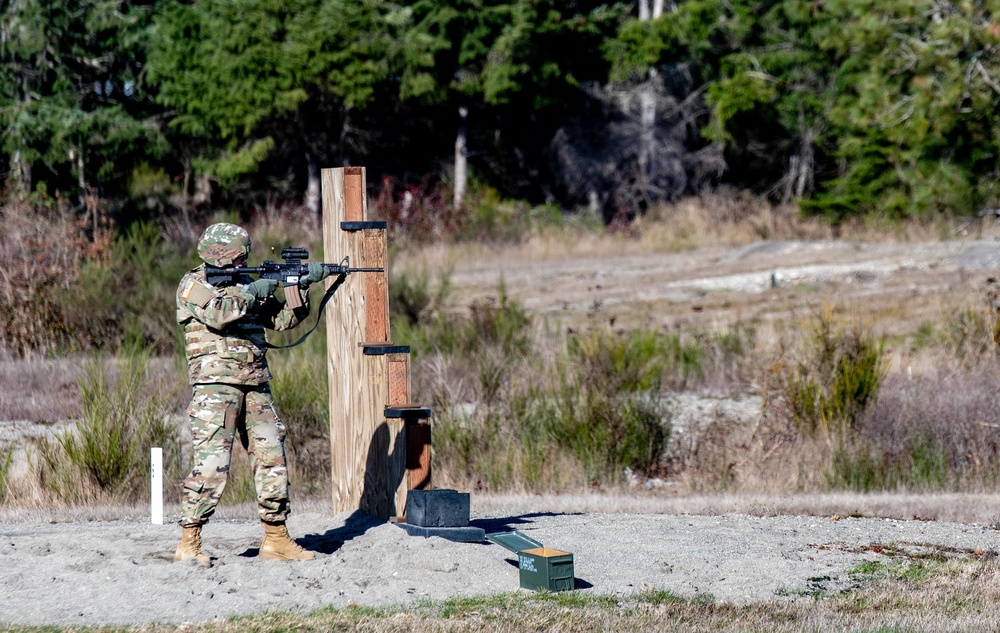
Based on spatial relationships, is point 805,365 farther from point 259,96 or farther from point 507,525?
point 259,96

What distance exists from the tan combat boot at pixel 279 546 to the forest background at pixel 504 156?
4742 millimetres

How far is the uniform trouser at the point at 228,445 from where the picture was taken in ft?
21.1

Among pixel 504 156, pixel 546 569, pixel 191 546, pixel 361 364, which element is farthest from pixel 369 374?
pixel 504 156

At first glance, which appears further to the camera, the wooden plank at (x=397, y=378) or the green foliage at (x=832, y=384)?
the green foliage at (x=832, y=384)

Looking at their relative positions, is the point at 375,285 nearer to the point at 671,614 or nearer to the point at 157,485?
the point at 157,485

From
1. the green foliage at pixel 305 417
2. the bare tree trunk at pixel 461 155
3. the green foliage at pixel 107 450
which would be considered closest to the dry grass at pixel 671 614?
the green foliage at pixel 107 450

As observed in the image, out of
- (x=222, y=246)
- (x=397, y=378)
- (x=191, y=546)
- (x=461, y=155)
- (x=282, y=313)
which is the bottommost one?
(x=191, y=546)

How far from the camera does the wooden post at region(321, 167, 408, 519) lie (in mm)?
7309

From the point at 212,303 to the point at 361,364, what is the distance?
1.19 metres

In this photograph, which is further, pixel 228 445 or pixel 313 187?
pixel 313 187

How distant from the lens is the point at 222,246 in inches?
257

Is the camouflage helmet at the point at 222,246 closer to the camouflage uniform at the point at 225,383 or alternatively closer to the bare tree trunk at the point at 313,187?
the camouflage uniform at the point at 225,383

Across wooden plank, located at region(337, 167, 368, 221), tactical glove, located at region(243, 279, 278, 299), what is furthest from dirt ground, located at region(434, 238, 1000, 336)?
tactical glove, located at region(243, 279, 278, 299)

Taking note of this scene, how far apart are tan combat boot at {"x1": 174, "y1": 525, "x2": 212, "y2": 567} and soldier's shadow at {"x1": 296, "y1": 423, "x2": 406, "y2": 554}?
0.69 metres
